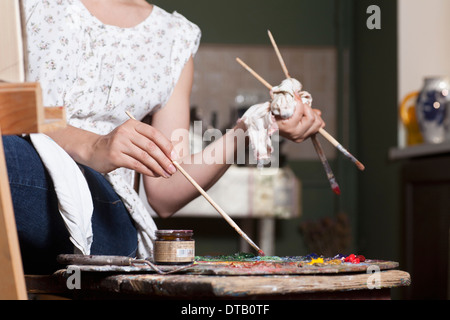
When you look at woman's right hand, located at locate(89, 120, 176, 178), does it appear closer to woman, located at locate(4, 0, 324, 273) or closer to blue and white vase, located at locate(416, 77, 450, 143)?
woman, located at locate(4, 0, 324, 273)

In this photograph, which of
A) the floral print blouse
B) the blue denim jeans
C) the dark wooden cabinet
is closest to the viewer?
the blue denim jeans

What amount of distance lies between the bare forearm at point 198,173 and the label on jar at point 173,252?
0.37 meters

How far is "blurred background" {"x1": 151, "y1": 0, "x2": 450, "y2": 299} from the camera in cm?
269

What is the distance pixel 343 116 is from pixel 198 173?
107 inches

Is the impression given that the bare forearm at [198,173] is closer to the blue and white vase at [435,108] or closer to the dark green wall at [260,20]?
the blue and white vase at [435,108]

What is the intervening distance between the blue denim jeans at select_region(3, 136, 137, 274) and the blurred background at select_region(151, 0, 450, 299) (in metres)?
1.57

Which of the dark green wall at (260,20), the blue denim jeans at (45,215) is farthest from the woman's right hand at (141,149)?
the dark green wall at (260,20)

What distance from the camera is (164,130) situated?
4.90ft

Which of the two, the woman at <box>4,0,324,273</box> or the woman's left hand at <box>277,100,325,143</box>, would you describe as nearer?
the woman at <box>4,0,324,273</box>

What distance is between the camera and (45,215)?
1.04 metres

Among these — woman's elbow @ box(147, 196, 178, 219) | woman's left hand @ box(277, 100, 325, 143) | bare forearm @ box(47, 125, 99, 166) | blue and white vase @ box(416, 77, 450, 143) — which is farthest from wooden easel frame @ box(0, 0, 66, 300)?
blue and white vase @ box(416, 77, 450, 143)

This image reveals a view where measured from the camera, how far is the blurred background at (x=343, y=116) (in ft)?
8.82
